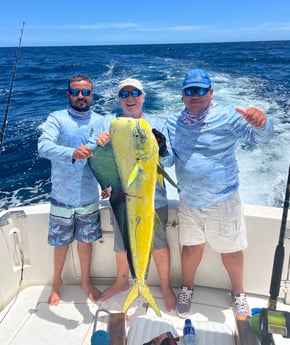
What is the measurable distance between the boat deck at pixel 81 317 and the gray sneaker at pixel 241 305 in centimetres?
7

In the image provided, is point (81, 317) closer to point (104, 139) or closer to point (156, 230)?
point (156, 230)

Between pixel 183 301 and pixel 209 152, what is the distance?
3.65 feet

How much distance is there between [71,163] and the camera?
2336 mm

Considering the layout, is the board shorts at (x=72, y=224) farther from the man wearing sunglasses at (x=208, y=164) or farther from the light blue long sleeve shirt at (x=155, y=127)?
the man wearing sunglasses at (x=208, y=164)

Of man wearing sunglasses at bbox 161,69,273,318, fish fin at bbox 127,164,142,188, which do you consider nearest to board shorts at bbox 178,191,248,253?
man wearing sunglasses at bbox 161,69,273,318

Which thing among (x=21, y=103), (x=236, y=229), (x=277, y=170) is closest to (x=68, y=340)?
(x=236, y=229)

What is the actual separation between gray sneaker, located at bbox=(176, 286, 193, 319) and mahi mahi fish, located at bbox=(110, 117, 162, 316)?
0.80m

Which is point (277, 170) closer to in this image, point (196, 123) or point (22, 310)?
point (196, 123)

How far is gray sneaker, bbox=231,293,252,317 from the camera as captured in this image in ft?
8.21

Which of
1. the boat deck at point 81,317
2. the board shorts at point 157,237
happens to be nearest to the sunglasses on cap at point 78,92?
the board shorts at point 157,237

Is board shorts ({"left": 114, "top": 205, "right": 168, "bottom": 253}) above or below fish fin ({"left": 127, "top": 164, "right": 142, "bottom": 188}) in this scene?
below

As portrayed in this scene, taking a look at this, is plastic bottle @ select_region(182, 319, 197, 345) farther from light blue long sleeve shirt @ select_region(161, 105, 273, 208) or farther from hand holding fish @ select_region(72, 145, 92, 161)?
hand holding fish @ select_region(72, 145, 92, 161)

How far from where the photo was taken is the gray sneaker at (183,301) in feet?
8.41

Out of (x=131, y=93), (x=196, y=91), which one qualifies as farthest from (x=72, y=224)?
(x=196, y=91)
